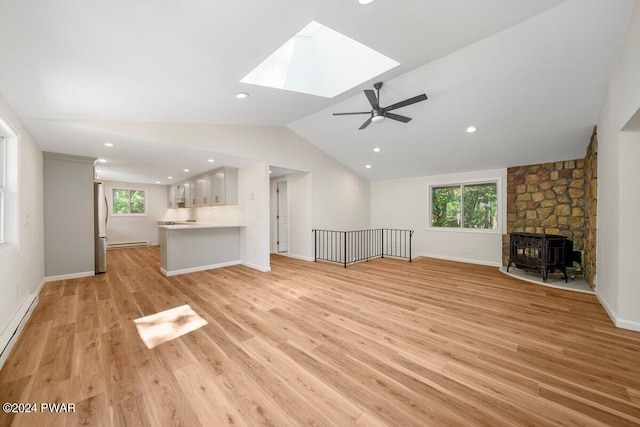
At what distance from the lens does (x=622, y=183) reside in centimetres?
A: 273

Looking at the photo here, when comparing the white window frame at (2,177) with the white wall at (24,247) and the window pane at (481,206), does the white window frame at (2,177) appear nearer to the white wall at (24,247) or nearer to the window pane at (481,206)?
the white wall at (24,247)

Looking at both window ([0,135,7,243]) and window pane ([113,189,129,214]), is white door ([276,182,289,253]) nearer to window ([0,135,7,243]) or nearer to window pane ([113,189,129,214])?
window ([0,135,7,243])

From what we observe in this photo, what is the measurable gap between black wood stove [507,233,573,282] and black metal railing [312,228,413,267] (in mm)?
2355

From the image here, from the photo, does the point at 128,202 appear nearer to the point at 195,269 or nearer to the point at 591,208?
the point at 195,269

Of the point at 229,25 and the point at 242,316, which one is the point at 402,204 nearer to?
the point at 242,316

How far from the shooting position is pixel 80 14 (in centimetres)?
150

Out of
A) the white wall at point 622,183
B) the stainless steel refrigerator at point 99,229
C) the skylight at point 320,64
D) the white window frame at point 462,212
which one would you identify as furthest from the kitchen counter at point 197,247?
the white wall at point 622,183

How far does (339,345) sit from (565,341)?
2.25 meters

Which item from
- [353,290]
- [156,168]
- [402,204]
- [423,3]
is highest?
[423,3]

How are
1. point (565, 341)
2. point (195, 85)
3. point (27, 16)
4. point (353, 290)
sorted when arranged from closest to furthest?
point (27, 16)
point (565, 341)
point (195, 85)
point (353, 290)

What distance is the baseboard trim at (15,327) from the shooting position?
212 cm

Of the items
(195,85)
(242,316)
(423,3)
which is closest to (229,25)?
(195,85)

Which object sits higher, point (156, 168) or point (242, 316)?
point (156, 168)

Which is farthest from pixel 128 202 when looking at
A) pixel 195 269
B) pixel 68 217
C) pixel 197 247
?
pixel 195 269
